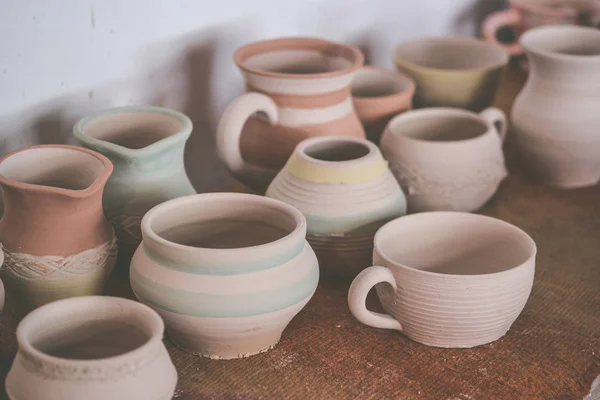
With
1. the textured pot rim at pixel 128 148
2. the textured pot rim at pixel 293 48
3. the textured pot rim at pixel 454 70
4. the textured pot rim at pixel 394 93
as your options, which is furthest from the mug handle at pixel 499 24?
the textured pot rim at pixel 128 148

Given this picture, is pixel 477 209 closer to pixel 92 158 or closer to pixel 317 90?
pixel 317 90

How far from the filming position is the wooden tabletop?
2.35 feet

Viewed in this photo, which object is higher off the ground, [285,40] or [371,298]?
[285,40]

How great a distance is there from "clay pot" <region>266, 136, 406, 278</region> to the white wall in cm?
22

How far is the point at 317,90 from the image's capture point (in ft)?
3.01

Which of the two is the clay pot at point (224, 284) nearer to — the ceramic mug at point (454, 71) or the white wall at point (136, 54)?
the white wall at point (136, 54)

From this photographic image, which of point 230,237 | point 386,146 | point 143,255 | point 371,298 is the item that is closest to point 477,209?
point 386,146

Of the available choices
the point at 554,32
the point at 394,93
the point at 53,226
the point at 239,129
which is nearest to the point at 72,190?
the point at 53,226

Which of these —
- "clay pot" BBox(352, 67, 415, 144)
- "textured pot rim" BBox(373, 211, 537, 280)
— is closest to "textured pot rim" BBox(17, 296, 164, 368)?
"textured pot rim" BBox(373, 211, 537, 280)

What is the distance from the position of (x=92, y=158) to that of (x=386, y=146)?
372 millimetres

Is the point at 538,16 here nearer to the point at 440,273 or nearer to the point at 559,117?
the point at 559,117

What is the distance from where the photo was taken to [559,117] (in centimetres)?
105

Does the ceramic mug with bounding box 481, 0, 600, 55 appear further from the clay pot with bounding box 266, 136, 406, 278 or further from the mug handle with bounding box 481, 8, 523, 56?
the clay pot with bounding box 266, 136, 406, 278

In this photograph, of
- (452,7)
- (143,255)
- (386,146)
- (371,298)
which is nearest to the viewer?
(143,255)
